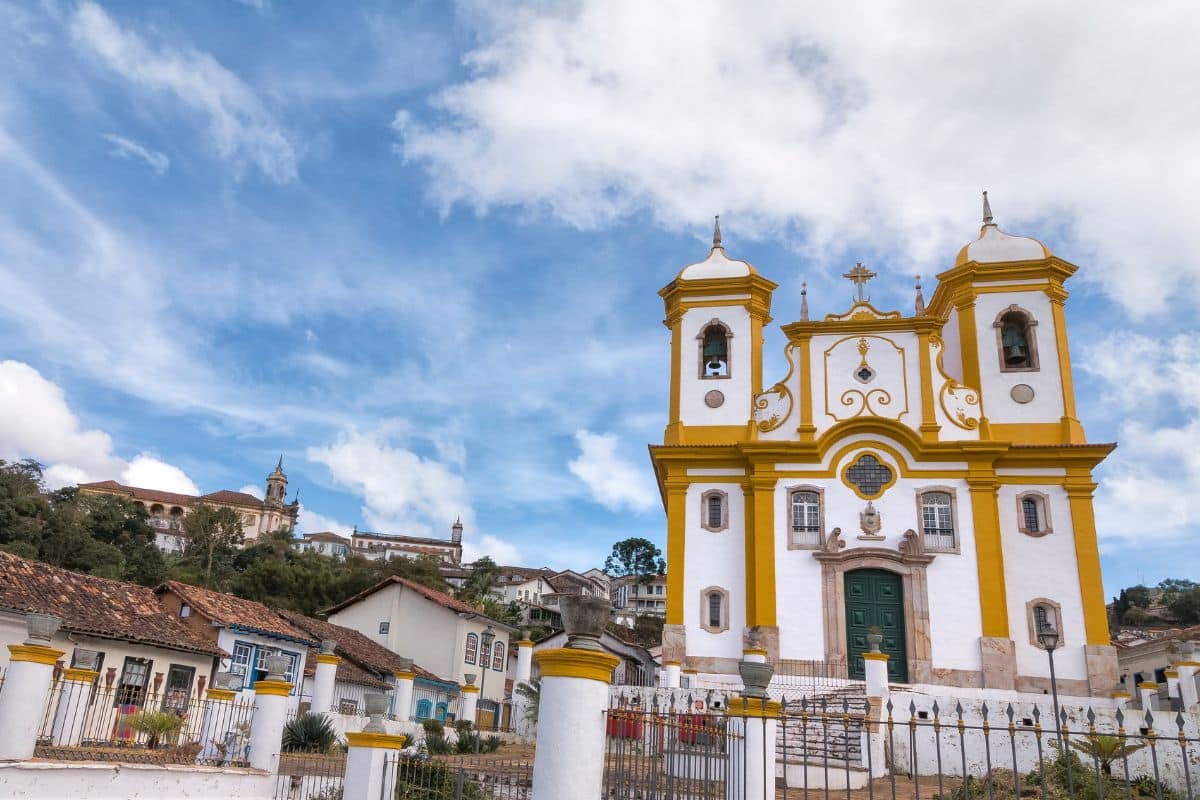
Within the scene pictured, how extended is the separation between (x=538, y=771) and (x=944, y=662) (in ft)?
55.9

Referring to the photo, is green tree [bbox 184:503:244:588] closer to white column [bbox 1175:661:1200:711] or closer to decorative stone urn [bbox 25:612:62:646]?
decorative stone urn [bbox 25:612:62:646]

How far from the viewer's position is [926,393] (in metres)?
23.4

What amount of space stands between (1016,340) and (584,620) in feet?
69.9

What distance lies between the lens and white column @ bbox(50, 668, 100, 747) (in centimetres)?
1152

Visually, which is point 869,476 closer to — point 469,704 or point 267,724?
point 469,704

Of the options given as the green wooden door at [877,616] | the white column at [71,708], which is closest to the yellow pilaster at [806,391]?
the green wooden door at [877,616]

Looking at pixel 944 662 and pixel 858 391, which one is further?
pixel 858 391

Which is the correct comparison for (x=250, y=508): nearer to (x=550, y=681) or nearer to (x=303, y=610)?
(x=303, y=610)

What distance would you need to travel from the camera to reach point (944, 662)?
832 inches

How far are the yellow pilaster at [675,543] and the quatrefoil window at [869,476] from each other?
417cm

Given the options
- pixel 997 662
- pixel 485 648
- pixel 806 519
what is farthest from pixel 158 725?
pixel 485 648

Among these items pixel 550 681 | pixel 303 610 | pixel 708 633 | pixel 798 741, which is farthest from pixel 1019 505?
pixel 303 610

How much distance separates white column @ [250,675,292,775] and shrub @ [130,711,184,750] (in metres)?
1.22

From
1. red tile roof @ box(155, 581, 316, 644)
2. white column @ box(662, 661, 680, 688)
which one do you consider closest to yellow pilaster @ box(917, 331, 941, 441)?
white column @ box(662, 661, 680, 688)
